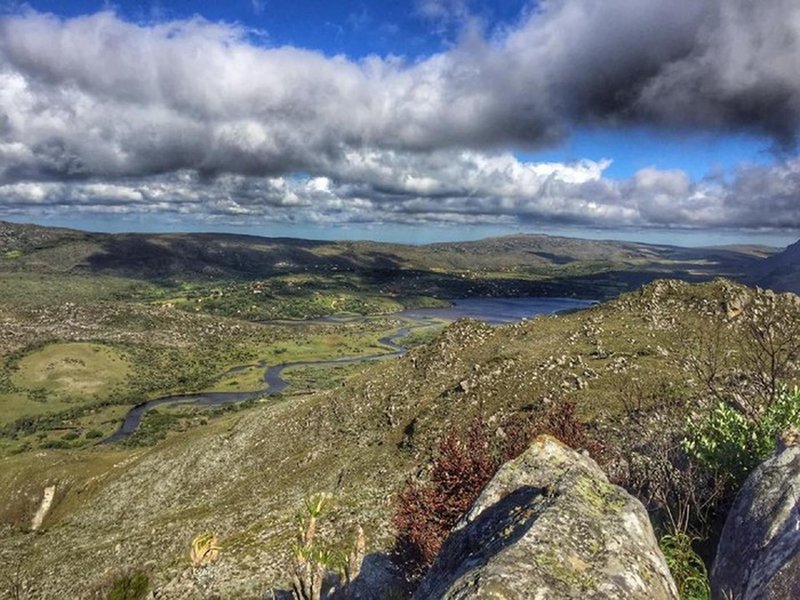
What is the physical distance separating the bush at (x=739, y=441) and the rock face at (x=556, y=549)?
43.7 feet

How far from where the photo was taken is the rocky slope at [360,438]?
48.0 metres

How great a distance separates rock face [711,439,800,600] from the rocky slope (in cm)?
1990

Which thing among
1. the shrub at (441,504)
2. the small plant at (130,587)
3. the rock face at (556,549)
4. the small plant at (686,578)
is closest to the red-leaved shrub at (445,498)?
the shrub at (441,504)

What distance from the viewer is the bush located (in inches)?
887

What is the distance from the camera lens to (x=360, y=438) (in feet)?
218

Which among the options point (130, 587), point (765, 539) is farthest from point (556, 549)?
point (130, 587)

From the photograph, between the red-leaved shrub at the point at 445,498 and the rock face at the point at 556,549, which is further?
the red-leaved shrub at the point at 445,498

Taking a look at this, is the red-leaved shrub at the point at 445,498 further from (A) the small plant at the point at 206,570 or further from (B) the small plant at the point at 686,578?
(A) the small plant at the point at 206,570

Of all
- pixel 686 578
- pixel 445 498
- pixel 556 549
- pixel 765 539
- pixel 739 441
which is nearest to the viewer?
pixel 556 549

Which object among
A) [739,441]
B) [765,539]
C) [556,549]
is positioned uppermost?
[556,549]

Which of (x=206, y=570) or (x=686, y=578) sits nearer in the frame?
(x=686, y=578)

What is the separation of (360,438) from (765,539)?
54760mm

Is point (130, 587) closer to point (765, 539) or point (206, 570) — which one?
point (206, 570)

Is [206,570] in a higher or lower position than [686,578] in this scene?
lower
